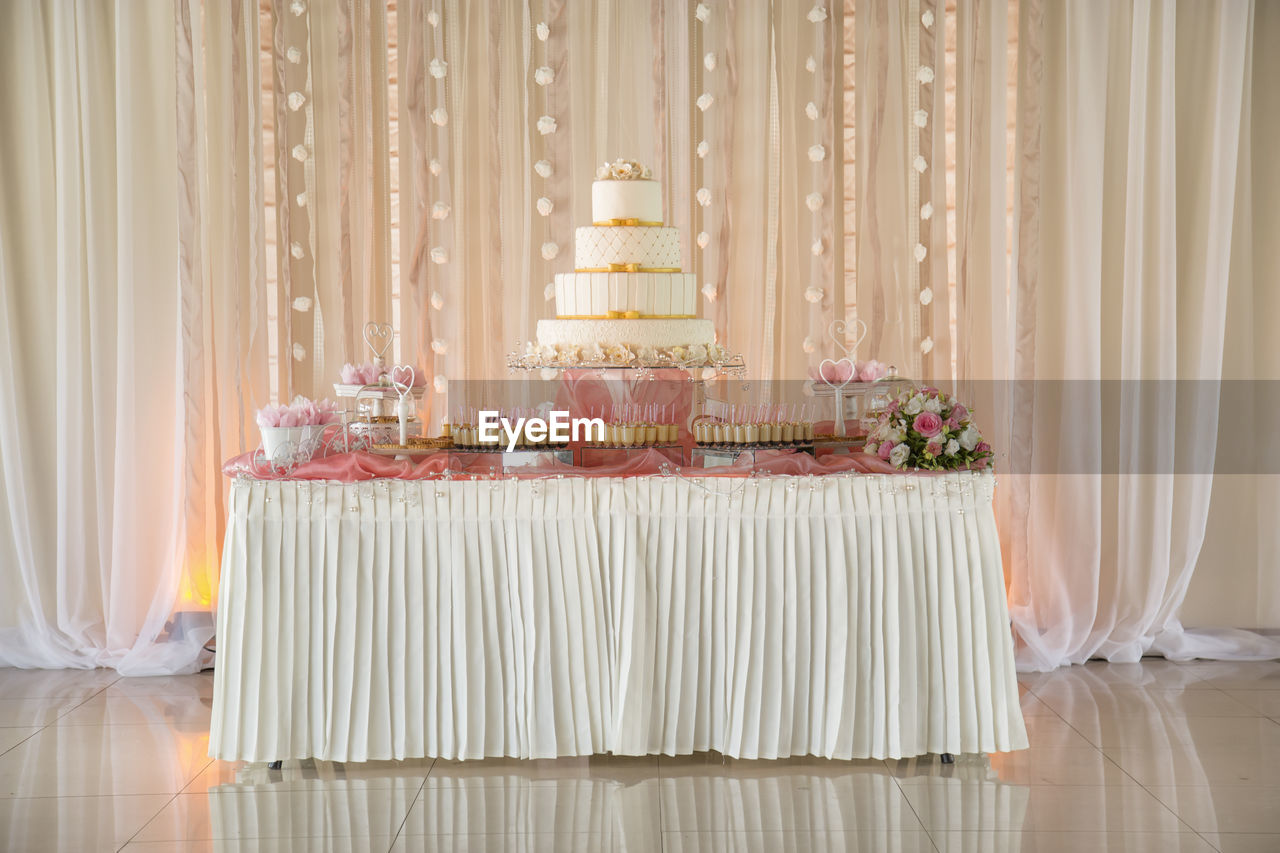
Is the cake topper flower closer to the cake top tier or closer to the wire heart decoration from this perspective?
the cake top tier

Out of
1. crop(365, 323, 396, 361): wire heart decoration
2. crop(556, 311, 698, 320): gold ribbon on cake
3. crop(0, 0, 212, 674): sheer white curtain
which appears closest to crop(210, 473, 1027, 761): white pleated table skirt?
crop(556, 311, 698, 320): gold ribbon on cake

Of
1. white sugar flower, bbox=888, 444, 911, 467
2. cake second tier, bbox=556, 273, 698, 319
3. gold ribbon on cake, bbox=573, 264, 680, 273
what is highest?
gold ribbon on cake, bbox=573, 264, 680, 273

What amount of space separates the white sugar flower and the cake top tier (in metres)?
1.17

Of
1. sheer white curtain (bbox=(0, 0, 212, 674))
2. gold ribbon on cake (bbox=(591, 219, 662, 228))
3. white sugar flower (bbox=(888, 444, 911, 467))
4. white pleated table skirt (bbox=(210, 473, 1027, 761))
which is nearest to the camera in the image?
white pleated table skirt (bbox=(210, 473, 1027, 761))

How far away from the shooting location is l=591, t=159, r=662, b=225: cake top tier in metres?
4.03

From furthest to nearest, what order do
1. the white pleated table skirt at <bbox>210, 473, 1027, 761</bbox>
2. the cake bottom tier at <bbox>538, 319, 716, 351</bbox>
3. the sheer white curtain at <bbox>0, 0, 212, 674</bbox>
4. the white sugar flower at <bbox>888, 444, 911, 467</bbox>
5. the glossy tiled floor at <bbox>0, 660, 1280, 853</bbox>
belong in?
1. the sheer white curtain at <bbox>0, 0, 212, 674</bbox>
2. the cake bottom tier at <bbox>538, 319, 716, 351</bbox>
3. the white sugar flower at <bbox>888, 444, 911, 467</bbox>
4. the white pleated table skirt at <bbox>210, 473, 1027, 761</bbox>
5. the glossy tiled floor at <bbox>0, 660, 1280, 853</bbox>

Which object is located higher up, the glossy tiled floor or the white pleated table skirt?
the white pleated table skirt

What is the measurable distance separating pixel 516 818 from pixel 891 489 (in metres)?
1.56

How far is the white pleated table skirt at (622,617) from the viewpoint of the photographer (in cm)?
361

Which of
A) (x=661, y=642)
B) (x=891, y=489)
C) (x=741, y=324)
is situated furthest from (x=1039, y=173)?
(x=661, y=642)

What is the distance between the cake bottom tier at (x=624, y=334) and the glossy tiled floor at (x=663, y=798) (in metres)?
1.40

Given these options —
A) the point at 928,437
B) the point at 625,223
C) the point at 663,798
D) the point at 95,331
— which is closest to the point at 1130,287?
the point at 928,437

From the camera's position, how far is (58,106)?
5.05m

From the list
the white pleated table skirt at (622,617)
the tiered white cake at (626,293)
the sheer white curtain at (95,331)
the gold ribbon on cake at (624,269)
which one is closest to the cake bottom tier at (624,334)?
the tiered white cake at (626,293)
